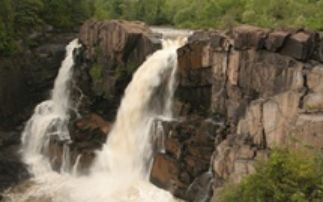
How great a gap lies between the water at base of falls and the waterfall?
0.56 m

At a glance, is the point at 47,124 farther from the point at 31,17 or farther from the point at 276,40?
the point at 276,40

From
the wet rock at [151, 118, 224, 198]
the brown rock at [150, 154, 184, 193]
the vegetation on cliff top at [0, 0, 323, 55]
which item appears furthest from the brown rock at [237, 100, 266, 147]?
the vegetation on cliff top at [0, 0, 323, 55]

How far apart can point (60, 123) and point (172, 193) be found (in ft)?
35.7

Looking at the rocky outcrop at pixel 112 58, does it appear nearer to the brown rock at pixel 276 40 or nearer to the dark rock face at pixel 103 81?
the dark rock face at pixel 103 81

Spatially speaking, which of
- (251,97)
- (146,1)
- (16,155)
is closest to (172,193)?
(251,97)

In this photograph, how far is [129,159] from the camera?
96.7 feet

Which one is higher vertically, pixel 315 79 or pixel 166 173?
pixel 315 79

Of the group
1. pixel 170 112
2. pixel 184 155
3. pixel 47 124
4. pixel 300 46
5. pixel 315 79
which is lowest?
pixel 47 124

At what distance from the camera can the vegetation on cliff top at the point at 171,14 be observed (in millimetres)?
36719

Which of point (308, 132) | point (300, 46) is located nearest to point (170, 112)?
Answer: point (300, 46)

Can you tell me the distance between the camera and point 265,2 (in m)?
39.7

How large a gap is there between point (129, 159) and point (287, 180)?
1476 cm

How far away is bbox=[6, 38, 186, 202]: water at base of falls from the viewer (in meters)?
27.6

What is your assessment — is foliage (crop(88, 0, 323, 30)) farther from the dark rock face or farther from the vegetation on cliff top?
the dark rock face
